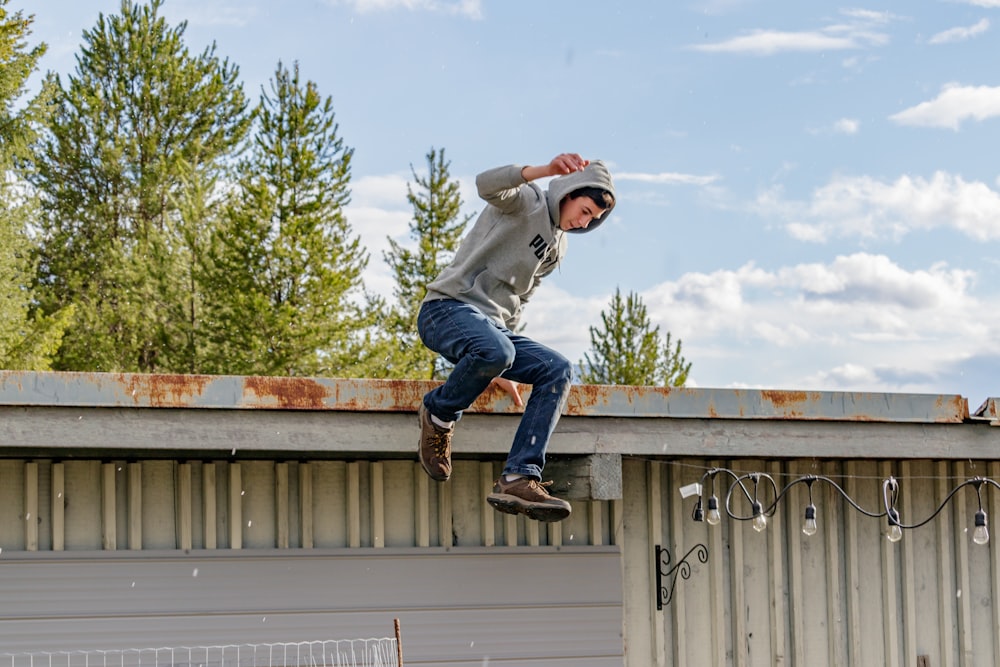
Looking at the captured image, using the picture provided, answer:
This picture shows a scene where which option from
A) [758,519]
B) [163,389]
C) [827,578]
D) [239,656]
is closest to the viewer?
[163,389]

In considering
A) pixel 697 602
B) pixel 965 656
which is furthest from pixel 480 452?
pixel 965 656

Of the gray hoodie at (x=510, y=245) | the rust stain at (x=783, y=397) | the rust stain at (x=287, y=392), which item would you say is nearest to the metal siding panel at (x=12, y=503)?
the rust stain at (x=287, y=392)

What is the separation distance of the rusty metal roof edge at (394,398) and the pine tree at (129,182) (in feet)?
75.3

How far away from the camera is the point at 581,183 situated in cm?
480

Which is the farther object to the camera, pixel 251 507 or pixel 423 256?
pixel 423 256

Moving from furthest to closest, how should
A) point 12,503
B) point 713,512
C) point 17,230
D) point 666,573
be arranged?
point 17,230
point 666,573
point 713,512
point 12,503

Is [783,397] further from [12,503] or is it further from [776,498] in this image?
[12,503]

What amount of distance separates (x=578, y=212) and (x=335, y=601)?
2.02 m

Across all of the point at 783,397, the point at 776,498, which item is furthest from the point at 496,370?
the point at 776,498

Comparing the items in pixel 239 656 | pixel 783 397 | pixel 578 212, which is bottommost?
pixel 239 656

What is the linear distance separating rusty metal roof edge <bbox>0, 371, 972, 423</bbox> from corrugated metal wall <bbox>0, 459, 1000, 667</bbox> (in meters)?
0.52

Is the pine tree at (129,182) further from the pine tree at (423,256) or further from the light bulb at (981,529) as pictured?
the light bulb at (981,529)

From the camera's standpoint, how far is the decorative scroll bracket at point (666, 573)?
5.84m

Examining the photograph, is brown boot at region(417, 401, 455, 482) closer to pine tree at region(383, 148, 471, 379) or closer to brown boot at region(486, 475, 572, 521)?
brown boot at region(486, 475, 572, 521)
